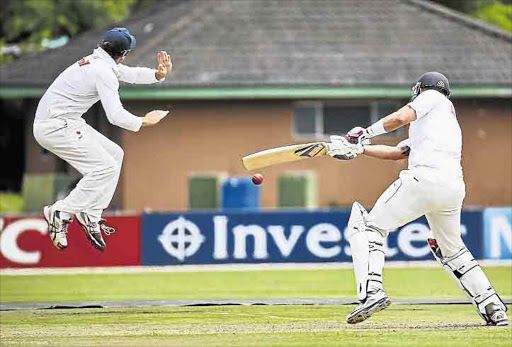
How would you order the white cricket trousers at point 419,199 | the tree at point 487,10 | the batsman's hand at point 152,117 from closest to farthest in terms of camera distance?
the white cricket trousers at point 419,199, the batsman's hand at point 152,117, the tree at point 487,10

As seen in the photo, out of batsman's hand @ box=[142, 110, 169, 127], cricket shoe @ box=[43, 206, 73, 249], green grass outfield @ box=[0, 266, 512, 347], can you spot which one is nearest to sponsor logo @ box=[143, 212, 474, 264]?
green grass outfield @ box=[0, 266, 512, 347]

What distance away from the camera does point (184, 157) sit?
28.4 metres

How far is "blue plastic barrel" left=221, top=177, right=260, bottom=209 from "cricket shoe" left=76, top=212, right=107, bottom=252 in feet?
46.4

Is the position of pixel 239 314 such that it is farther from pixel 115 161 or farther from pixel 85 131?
pixel 85 131

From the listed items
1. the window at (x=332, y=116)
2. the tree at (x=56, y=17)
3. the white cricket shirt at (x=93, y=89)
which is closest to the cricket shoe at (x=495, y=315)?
the white cricket shirt at (x=93, y=89)

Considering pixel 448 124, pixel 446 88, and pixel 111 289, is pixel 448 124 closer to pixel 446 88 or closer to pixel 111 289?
pixel 446 88

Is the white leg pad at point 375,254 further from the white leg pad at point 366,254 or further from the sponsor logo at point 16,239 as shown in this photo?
the sponsor logo at point 16,239

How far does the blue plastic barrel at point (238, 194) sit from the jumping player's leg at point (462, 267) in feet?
49.3

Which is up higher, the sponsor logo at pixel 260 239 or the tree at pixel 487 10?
the tree at pixel 487 10

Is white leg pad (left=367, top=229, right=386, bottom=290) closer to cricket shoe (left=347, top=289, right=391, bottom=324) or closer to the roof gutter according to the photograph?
cricket shoe (left=347, top=289, right=391, bottom=324)

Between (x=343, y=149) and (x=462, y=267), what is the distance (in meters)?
1.39

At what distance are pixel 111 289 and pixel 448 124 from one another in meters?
6.59

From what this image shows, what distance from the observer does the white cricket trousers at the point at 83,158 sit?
12.6 meters

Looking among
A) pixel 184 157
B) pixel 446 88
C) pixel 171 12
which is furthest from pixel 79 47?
pixel 446 88
